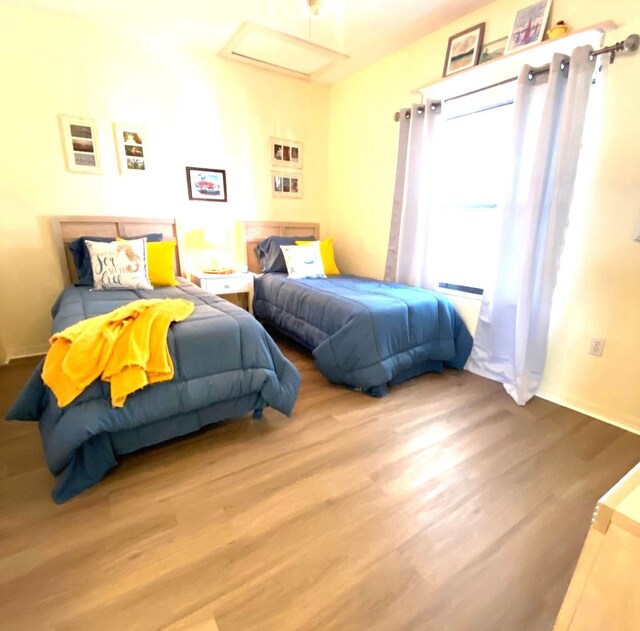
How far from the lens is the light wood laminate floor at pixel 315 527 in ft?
3.36

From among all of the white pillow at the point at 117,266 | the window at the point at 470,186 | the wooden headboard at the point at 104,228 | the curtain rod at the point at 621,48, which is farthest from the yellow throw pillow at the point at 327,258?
the curtain rod at the point at 621,48

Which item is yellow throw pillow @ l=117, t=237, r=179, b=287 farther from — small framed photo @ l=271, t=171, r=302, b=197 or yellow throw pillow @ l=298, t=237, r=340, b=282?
small framed photo @ l=271, t=171, r=302, b=197

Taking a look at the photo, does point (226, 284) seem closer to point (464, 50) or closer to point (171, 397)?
point (171, 397)

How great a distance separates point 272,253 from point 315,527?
259 centimetres

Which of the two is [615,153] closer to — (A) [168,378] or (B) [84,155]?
(A) [168,378]

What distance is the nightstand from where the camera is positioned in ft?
10.1

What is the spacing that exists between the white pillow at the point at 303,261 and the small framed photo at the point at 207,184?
0.81 meters

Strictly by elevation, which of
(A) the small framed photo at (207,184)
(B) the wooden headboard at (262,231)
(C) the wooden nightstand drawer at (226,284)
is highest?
(A) the small framed photo at (207,184)

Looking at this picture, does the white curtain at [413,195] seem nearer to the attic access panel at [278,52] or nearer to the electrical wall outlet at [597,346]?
the attic access panel at [278,52]

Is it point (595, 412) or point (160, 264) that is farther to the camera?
point (160, 264)

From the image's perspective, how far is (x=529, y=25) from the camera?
2.14 metres

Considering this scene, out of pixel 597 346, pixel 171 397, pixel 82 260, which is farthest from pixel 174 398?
pixel 597 346

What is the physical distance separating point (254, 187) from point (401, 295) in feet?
6.56

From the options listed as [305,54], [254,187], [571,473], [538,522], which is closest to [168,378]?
[538,522]
